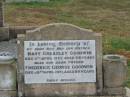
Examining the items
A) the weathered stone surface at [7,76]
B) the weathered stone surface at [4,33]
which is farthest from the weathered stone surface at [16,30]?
the weathered stone surface at [7,76]

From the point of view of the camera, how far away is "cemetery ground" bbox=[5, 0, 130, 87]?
48.4 ft

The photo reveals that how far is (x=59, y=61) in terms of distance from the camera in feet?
26.3

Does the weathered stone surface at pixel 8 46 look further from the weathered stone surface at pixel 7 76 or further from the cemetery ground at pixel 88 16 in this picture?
the weathered stone surface at pixel 7 76

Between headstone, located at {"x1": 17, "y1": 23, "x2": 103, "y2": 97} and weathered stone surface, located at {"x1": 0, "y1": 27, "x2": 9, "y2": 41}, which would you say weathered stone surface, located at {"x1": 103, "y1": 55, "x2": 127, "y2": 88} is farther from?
weathered stone surface, located at {"x1": 0, "y1": 27, "x2": 9, "y2": 41}

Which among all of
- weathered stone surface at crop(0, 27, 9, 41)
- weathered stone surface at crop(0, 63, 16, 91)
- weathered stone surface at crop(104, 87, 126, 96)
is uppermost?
weathered stone surface at crop(0, 27, 9, 41)

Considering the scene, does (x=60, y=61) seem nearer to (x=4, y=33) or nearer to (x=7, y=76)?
(x=7, y=76)

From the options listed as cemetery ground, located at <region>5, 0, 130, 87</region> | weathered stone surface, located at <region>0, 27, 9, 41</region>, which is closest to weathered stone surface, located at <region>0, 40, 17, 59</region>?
weathered stone surface, located at <region>0, 27, 9, 41</region>

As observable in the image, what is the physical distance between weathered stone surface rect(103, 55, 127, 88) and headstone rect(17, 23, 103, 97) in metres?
0.12

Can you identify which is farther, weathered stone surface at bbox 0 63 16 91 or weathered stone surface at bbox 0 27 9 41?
weathered stone surface at bbox 0 27 9 41

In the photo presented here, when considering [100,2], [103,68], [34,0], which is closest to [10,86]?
[103,68]

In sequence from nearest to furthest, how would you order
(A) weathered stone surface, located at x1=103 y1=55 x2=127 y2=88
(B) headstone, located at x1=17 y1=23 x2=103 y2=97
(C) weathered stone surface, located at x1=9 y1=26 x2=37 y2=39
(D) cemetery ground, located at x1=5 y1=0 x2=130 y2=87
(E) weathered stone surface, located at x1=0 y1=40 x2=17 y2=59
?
(B) headstone, located at x1=17 y1=23 x2=103 y2=97 → (A) weathered stone surface, located at x1=103 y1=55 x2=127 y2=88 → (E) weathered stone surface, located at x1=0 y1=40 x2=17 y2=59 → (C) weathered stone surface, located at x1=9 y1=26 x2=37 y2=39 → (D) cemetery ground, located at x1=5 y1=0 x2=130 y2=87

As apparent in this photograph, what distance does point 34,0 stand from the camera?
953 inches

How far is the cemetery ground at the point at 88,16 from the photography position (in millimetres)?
14748

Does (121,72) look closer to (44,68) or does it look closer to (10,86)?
(44,68)
